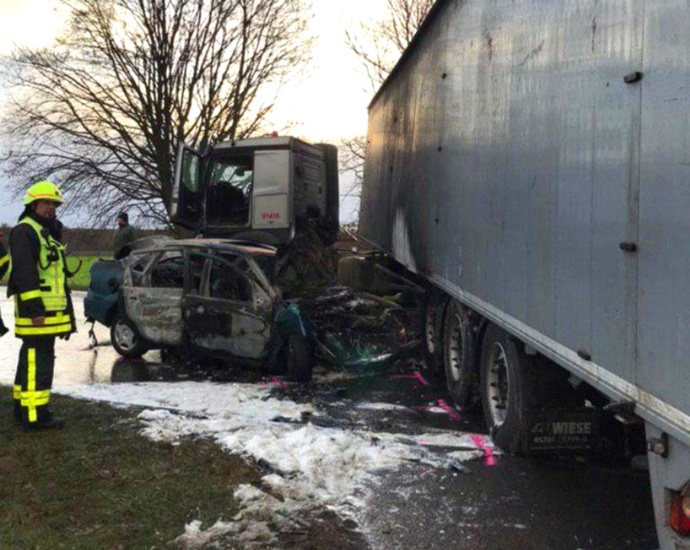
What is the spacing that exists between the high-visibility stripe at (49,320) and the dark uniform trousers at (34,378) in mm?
119

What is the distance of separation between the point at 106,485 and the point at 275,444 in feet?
3.97

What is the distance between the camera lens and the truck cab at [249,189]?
1039 cm

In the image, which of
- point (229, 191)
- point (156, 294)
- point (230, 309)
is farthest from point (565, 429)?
point (229, 191)

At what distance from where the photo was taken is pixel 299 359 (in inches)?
277

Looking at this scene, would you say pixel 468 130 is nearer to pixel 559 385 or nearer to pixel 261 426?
pixel 559 385

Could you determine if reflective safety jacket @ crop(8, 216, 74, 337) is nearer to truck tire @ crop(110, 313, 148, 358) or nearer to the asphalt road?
the asphalt road

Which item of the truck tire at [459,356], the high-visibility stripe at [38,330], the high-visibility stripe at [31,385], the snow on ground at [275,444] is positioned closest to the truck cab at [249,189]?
the snow on ground at [275,444]

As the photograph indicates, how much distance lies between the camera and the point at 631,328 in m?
2.55

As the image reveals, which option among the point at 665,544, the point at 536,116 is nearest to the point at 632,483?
the point at 665,544

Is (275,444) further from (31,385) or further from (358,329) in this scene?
(358,329)

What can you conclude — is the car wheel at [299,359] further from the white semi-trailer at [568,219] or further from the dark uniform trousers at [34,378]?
the dark uniform trousers at [34,378]

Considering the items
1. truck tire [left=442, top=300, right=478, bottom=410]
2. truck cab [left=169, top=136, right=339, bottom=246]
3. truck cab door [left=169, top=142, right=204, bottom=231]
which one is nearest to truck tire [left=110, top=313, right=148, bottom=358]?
truck cab [left=169, top=136, right=339, bottom=246]

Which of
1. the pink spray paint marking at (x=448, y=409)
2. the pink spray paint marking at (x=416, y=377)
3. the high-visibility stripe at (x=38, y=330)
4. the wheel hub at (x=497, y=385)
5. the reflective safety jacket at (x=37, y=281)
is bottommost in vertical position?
the pink spray paint marking at (x=448, y=409)

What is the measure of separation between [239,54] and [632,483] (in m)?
19.1
